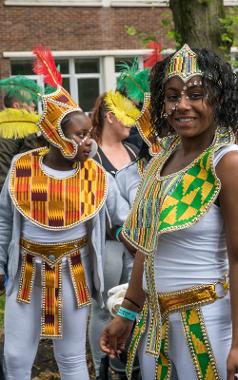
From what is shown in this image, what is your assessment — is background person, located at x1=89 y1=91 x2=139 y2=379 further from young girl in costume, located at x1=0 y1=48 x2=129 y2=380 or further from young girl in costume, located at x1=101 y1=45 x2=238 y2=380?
young girl in costume, located at x1=101 y1=45 x2=238 y2=380

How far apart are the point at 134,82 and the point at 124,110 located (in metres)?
0.20

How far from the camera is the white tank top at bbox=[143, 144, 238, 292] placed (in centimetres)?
205

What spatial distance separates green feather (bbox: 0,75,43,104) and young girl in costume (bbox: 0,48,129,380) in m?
0.36

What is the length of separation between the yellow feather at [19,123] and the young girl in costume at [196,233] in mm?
1647

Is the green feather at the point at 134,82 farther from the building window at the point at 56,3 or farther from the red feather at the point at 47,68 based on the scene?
the building window at the point at 56,3

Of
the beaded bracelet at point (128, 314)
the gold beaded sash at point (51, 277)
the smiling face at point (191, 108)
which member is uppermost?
the smiling face at point (191, 108)

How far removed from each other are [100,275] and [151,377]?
48.3 inches

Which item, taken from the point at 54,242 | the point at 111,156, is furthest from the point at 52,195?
the point at 111,156

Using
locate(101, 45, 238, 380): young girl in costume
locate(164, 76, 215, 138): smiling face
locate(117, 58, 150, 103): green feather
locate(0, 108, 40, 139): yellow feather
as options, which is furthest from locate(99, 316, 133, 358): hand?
locate(117, 58, 150, 103): green feather

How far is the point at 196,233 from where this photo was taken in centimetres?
206

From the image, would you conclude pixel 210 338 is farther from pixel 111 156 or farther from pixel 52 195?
pixel 111 156

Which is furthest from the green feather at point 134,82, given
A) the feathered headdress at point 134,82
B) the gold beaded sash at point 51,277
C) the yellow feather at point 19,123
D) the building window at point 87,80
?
the building window at point 87,80

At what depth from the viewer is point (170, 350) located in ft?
7.09

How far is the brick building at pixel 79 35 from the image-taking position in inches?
646
